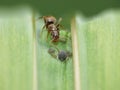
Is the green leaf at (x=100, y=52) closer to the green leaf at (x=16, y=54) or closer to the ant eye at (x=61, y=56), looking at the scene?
the ant eye at (x=61, y=56)

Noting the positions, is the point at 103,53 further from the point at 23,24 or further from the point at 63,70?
the point at 23,24

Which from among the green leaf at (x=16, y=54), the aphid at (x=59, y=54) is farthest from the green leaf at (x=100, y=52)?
the green leaf at (x=16, y=54)

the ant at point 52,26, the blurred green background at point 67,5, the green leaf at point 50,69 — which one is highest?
the blurred green background at point 67,5

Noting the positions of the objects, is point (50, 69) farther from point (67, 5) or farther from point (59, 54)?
point (67, 5)

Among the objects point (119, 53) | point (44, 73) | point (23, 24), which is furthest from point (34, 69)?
point (119, 53)

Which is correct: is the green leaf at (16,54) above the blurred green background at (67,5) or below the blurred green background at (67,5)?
below

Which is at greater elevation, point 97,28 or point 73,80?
point 97,28
